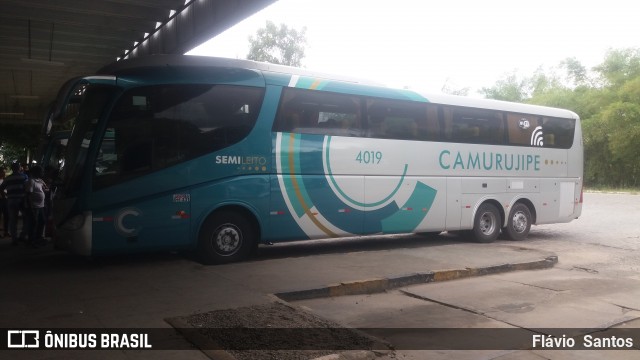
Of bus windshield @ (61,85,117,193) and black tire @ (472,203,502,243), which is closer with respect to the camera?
bus windshield @ (61,85,117,193)

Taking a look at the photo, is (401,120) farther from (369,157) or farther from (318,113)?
(318,113)

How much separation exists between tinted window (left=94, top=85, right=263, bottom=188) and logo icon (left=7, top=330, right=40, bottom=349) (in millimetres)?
3201

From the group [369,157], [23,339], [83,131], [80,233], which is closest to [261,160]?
[369,157]

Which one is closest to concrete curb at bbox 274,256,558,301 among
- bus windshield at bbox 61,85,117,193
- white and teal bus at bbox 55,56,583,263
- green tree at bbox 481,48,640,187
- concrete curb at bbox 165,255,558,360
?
concrete curb at bbox 165,255,558,360

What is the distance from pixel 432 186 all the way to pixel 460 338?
20.2ft

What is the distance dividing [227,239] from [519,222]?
8.09 meters

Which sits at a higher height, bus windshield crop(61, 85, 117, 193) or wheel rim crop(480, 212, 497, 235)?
bus windshield crop(61, 85, 117, 193)

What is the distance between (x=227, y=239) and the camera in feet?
29.0

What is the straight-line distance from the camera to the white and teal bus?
310 inches

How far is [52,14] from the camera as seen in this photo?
12.5 m

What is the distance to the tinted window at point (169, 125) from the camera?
25.7ft

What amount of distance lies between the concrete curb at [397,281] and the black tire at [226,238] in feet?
7.59

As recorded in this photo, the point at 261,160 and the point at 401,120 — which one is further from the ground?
the point at 401,120

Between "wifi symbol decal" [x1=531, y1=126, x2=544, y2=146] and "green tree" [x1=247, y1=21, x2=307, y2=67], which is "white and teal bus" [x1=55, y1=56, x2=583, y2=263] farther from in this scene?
"green tree" [x1=247, y1=21, x2=307, y2=67]
